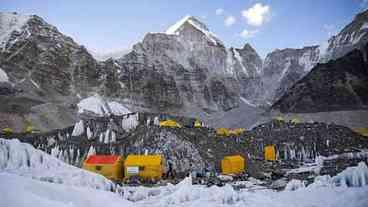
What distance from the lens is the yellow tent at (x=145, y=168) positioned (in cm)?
2500

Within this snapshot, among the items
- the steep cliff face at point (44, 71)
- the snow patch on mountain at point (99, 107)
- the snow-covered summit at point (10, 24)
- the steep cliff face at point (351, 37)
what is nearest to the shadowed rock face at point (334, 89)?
the snow patch on mountain at point (99, 107)

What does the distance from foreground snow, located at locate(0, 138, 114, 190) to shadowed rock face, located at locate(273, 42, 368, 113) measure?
72571mm

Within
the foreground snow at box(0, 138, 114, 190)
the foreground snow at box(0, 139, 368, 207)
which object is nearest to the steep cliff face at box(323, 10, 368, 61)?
the foreground snow at box(0, 139, 368, 207)

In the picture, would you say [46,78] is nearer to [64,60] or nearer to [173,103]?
[64,60]

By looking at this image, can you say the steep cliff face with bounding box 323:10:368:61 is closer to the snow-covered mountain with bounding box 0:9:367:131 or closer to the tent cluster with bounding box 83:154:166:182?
the snow-covered mountain with bounding box 0:9:367:131

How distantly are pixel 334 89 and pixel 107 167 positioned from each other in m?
69.1

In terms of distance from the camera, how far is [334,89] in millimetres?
81688

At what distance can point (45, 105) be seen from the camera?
81062 millimetres

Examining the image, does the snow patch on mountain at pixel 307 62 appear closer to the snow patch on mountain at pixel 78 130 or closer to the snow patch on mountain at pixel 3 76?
the snow patch on mountain at pixel 3 76

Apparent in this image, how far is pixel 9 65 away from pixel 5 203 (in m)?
102

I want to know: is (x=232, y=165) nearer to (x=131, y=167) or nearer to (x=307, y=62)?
(x=131, y=167)

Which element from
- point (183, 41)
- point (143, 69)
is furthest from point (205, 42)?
point (143, 69)

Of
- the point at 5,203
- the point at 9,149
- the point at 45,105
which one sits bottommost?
the point at 5,203

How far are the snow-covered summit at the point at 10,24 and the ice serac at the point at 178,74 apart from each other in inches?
1317
